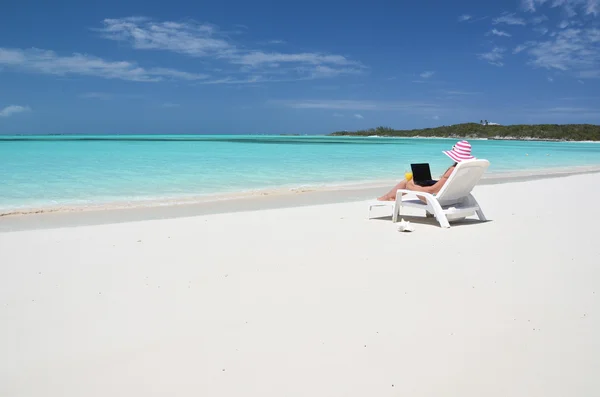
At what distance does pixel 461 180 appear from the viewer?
21.0ft

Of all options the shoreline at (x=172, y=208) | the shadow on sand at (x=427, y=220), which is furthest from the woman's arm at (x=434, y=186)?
the shoreline at (x=172, y=208)

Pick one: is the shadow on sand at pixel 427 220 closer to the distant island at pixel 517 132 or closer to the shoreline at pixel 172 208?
the shoreline at pixel 172 208

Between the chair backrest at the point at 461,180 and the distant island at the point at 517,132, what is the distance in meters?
90.0

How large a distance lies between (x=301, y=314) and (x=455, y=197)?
4.19m

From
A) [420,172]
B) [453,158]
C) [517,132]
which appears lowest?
[517,132]

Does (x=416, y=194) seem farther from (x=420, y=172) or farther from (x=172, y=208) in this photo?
(x=172, y=208)

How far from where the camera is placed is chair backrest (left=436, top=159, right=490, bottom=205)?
20.4 ft

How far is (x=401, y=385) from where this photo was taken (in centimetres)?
234

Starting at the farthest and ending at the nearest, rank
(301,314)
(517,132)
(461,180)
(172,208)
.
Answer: (517,132)
(172,208)
(461,180)
(301,314)

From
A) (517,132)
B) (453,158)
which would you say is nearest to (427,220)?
(453,158)

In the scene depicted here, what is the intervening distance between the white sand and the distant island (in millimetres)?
92416

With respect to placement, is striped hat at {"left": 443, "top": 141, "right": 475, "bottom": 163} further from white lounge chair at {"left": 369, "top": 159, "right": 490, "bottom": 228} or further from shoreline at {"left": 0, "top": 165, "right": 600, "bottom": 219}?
shoreline at {"left": 0, "top": 165, "right": 600, "bottom": 219}

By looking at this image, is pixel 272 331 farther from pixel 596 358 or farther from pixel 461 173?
pixel 461 173

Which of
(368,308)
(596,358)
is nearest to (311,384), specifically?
(368,308)
